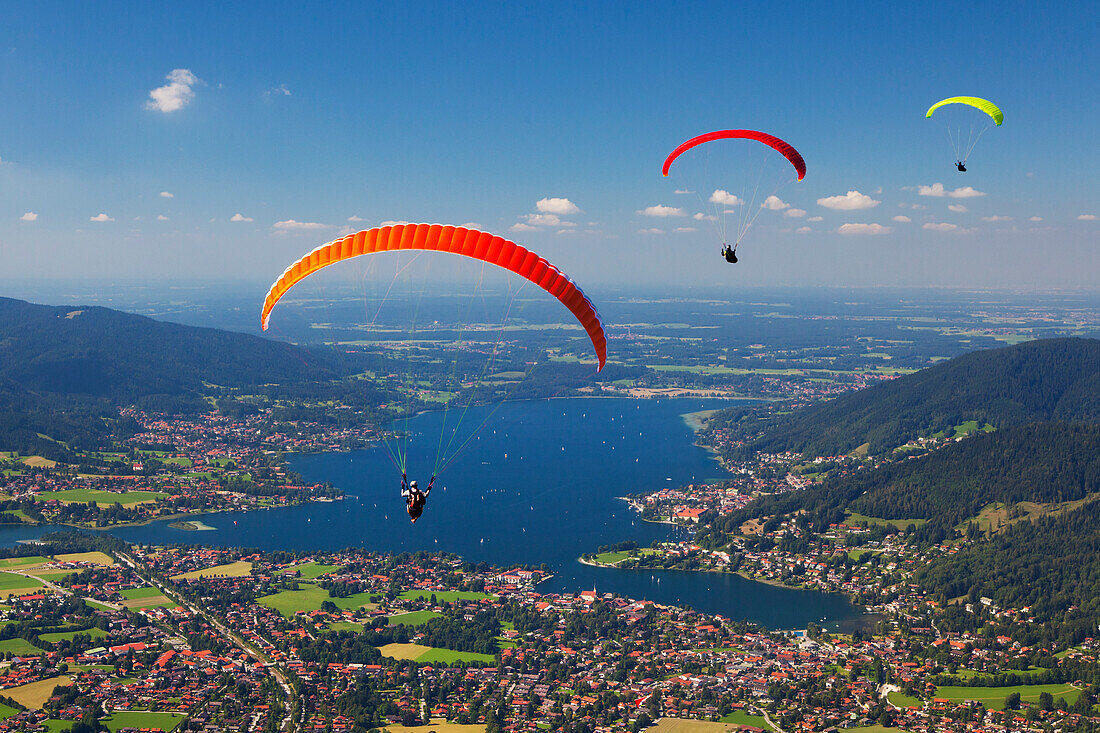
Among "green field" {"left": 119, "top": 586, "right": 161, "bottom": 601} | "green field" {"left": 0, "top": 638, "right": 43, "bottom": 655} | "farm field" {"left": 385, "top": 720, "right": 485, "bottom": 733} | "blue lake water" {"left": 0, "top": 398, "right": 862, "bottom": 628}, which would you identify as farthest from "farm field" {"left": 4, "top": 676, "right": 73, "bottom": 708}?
"blue lake water" {"left": 0, "top": 398, "right": 862, "bottom": 628}

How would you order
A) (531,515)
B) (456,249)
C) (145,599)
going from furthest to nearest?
(531,515)
(145,599)
(456,249)

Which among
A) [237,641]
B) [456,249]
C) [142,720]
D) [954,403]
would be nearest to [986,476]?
[954,403]

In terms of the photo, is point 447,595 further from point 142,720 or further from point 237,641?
point 142,720

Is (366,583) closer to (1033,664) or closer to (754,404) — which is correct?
(1033,664)

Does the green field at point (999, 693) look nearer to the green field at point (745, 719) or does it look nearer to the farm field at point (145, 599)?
the green field at point (745, 719)

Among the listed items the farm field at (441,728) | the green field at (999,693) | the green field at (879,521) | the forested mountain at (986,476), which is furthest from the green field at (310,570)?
the forested mountain at (986,476)

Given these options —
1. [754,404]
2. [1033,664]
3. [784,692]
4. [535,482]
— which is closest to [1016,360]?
[754,404]
